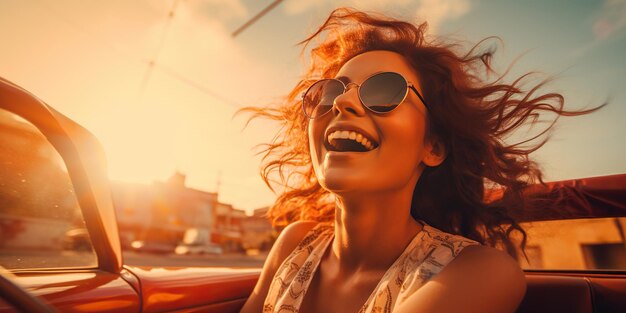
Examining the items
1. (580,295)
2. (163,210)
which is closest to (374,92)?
(580,295)

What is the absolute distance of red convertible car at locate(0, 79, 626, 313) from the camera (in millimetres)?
1163

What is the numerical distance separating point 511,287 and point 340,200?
0.74 meters

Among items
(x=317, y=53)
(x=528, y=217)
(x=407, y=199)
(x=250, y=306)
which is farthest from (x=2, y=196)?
(x=528, y=217)

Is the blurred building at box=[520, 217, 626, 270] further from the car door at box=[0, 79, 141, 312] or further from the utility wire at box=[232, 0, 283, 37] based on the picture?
the utility wire at box=[232, 0, 283, 37]

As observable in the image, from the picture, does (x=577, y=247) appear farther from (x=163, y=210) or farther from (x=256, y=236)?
(x=163, y=210)

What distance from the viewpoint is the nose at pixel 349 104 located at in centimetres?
148

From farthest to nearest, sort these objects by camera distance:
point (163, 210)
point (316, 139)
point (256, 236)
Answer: point (256, 236)
point (163, 210)
point (316, 139)

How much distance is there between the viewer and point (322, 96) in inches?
67.9

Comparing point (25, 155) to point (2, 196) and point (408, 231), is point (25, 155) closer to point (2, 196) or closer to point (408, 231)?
point (2, 196)

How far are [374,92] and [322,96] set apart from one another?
1.04 ft

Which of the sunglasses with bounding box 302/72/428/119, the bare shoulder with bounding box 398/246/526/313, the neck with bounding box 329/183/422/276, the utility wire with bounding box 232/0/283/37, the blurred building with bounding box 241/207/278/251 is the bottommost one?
the blurred building with bounding box 241/207/278/251

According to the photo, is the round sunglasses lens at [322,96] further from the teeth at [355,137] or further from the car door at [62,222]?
the car door at [62,222]

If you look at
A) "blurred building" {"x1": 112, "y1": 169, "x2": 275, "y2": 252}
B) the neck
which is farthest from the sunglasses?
"blurred building" {"x1": 112, "y1": 169, "x2": 275, "y2": 252}

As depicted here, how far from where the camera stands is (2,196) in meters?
1.14
